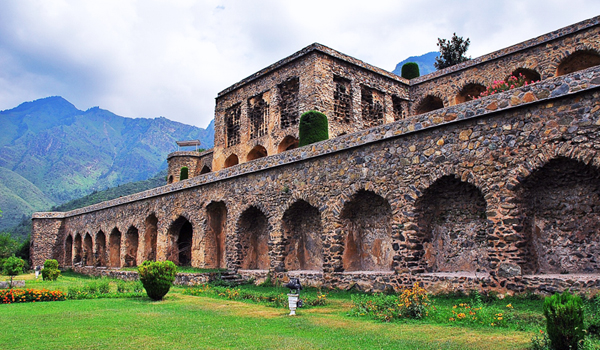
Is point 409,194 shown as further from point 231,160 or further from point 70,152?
point 70,152

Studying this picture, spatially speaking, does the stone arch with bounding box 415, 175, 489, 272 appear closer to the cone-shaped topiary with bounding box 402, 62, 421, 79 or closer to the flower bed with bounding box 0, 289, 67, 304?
the flower bed with bounding box 0, 289, 67, 304

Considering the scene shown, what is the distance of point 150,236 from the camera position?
2391cm

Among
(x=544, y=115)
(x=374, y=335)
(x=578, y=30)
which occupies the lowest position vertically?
(x=374, y=335)

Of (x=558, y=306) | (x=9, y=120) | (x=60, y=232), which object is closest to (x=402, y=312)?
(x=558, y=306)

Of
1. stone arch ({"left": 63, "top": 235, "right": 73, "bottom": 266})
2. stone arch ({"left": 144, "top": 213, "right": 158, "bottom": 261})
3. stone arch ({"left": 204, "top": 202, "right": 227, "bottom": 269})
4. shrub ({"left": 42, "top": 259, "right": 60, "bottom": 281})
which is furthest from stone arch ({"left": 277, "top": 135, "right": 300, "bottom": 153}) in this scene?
stone arch ({"left": 63, "top": 235, "right": 73, "bottom": 266})

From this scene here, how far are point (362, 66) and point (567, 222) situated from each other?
1509 cm

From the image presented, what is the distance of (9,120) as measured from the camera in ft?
582

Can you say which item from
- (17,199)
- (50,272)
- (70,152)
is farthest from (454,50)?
(70,152)

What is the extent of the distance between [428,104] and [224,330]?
20417 millimetres

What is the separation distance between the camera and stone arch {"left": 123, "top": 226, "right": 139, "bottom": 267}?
82.9 ft

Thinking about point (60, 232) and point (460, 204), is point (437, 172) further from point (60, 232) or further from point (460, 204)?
point (60, 232)

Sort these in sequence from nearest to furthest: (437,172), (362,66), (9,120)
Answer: (437,172) → (362,66) → (9,120)

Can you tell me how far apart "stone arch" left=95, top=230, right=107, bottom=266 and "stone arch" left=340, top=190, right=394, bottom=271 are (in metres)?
20.0

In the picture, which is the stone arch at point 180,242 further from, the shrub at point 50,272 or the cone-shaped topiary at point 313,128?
the cone-shaped topiary at point 313,128
